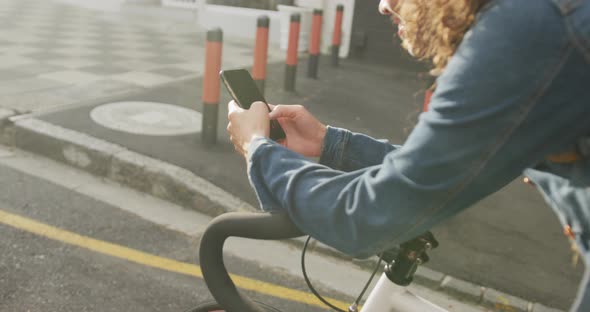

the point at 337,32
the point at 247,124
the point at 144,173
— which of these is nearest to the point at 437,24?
the point at 247,124

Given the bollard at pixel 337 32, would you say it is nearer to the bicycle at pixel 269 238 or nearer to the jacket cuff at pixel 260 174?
the bicycle at pixel 269 238

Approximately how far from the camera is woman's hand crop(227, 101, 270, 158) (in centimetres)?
124

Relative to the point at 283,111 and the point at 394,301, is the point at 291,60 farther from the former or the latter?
the point at 394,301

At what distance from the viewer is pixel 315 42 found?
28.3 ft

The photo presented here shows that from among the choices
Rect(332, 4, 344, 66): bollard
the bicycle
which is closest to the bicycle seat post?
the bicycle

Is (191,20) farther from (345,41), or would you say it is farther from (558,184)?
(558,184)

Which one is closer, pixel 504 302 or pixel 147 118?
pixel 504 302

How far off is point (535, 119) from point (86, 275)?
288 centimetres

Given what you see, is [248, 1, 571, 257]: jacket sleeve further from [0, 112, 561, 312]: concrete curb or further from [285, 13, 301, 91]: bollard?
[285, 13, 301, 91]: bollard

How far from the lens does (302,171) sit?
3.67 feet

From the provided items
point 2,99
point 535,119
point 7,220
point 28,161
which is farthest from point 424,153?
point 2,99

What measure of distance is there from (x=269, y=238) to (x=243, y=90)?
410 mm

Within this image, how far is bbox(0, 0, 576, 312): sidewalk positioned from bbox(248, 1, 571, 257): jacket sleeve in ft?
3.59

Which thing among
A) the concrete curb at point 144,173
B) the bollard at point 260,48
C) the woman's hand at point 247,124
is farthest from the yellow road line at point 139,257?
the bollard at point 260,48
